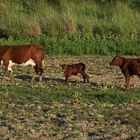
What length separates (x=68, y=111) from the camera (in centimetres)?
1109

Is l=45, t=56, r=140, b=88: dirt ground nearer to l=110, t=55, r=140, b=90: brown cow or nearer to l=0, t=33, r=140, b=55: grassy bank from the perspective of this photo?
l=110, t=55, r=140, b=90: brown cow

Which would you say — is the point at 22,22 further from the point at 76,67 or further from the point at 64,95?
the point at 64,95

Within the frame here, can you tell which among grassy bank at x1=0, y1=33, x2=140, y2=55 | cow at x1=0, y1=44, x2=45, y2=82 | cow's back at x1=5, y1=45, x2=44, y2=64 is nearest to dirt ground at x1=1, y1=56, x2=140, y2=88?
cow at x1=0, y1=44, x2=45, y2=82

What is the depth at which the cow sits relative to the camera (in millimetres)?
15734

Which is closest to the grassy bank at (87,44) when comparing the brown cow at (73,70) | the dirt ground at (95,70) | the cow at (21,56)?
the dirt ground at (95,70)

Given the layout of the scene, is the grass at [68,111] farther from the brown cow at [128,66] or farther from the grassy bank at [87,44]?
the grassy bank at [87,44]

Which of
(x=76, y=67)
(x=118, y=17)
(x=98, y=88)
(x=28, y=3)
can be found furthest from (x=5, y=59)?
(x=28, y=3)

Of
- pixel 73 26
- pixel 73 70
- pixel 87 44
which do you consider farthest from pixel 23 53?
pixel 73 26

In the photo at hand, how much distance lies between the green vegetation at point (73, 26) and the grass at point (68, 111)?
6.42 m

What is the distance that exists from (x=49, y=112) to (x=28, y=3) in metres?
19.2

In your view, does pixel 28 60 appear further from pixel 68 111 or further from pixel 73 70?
pixel 68 111

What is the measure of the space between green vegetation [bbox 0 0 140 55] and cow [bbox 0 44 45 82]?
5306 millimetres

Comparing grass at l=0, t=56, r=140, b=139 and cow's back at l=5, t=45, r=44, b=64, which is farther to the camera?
cow's back at l=5, t=45, r=44, b=64

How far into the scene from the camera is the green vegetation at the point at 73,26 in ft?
71.2
